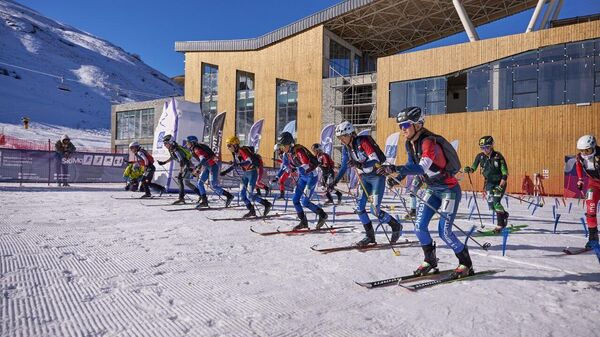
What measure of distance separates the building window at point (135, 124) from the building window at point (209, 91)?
620 centimetres

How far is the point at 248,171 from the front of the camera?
10031mm

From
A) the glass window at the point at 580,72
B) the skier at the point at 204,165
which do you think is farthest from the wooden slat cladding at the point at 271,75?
the skier at the point at 204,165

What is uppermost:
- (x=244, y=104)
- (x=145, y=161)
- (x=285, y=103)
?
(x=244, y=104)

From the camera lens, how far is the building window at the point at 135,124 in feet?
136

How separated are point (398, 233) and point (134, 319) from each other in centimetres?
482

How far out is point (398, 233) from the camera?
6.59 meters

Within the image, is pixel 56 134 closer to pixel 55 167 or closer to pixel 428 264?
pixel 55 167

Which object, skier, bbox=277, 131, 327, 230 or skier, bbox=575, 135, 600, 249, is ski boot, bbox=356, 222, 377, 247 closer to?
skier, bbox=277, 131, 327, 230

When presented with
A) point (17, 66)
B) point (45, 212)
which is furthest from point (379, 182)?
point (17, 66)

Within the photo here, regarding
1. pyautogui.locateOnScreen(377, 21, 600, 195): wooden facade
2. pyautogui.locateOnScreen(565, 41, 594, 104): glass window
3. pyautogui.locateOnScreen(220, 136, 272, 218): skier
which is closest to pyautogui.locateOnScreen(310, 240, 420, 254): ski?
pyautogui.locateOnScreen(220, 136, 272, 218): skier

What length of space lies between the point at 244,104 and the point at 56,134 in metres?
31.8

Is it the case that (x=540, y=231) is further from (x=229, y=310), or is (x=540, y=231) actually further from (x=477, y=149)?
(x=477, y=149)

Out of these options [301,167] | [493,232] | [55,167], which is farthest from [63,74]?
[493,232]

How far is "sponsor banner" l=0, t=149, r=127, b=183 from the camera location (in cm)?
1734
